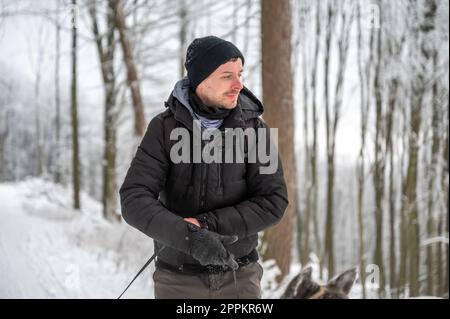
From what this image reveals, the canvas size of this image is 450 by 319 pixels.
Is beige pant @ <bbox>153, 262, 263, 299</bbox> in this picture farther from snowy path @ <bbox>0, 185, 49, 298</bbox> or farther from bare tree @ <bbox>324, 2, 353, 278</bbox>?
bare tree @ <bbox>324, 2, 353, 278</bbox>

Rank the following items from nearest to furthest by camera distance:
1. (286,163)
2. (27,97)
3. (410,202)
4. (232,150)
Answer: (232,150) → (286,163) → (410,202) → (27,97)

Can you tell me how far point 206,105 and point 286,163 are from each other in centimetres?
337

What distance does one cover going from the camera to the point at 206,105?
1.87 m

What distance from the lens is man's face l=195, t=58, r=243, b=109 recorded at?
72.2 inches

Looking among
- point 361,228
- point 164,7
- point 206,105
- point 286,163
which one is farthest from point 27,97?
point 206,105

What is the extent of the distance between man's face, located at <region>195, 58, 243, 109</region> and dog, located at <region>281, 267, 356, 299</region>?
7.72 ft

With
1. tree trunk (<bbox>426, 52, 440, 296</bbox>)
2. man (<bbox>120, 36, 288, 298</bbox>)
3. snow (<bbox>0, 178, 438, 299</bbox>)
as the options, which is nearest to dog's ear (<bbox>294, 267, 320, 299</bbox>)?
snow (<bbox>0, 178, 438, 299</bbox>)

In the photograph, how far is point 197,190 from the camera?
1.80 meters

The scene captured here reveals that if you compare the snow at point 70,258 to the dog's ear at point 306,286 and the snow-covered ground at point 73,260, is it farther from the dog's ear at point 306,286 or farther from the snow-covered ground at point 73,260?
the dog's ear at point 306,286

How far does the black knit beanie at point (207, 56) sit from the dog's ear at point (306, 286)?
7.90ft

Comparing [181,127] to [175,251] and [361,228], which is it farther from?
[361,228]

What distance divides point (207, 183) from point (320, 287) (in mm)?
2409

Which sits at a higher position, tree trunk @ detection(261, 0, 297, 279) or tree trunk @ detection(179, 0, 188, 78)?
tree trunk @ detection(179, 0, 188, 78)
